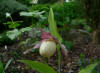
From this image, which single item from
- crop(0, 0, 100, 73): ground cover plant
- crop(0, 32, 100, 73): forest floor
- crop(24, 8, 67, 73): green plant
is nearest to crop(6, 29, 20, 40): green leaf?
crop(0, 0, 100, 73): ground cover plant

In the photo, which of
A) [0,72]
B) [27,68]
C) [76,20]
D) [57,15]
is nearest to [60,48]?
[0,72]

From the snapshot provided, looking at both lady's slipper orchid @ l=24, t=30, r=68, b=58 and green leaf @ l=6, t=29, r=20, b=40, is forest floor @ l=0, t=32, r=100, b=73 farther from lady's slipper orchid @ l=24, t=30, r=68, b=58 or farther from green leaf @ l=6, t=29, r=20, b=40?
lady's slipper orchid @ l=24, t=30, r=68, b=58

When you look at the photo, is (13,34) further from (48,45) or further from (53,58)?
(48,45)

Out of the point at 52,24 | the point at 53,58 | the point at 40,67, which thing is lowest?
the point at 53,58

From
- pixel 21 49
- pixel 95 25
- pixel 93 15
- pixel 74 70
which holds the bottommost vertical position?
pixel 74 70

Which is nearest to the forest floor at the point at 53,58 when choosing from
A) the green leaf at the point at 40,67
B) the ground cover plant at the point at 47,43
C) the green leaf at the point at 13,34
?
the ground cover plant at the point at 47,43

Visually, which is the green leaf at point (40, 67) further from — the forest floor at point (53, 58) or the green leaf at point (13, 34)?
the forest floor at point (53, 58)

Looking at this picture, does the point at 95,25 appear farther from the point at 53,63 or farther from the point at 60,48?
the point at 60,48

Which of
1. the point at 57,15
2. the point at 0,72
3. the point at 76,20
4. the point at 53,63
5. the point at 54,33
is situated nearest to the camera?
the point at 54,33

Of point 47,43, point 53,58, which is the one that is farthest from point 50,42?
point 53,58

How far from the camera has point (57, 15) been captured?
2377 mm

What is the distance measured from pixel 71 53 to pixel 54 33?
3.69 feet

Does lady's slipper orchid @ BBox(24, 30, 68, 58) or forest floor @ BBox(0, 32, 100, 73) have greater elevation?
lady's slipper orchid @ BBox(24, 30, 68, 58)

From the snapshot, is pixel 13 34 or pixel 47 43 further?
pixel 13 34
